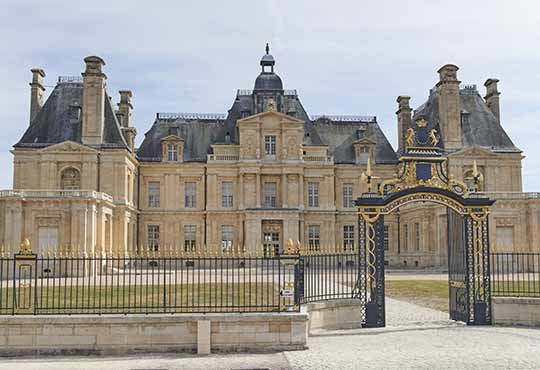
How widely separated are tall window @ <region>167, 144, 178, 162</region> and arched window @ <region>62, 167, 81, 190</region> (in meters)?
7.71

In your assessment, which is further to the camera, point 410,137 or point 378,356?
point 410,137

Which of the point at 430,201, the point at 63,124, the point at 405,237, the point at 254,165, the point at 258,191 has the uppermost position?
the point at 63,124

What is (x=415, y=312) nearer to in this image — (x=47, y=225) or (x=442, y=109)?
(x=47, y=225)

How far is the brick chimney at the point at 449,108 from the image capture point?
139 ft

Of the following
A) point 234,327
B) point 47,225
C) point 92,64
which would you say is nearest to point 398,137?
point 92,64

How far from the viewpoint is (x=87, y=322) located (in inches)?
475

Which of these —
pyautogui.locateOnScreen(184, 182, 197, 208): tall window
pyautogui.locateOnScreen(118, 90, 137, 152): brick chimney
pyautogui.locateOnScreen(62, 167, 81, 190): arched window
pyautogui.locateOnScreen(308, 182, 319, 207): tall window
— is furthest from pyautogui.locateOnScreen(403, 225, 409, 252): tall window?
pyautogui.locateOnScreen(62, 167, 81, 190): arched window

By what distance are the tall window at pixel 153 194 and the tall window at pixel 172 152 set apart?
202 cm

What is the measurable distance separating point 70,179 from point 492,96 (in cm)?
3008

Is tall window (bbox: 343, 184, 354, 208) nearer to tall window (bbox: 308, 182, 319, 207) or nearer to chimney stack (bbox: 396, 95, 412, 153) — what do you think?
tall window (bbox: 308, 182, 319, 207)

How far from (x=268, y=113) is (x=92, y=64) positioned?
12.2m

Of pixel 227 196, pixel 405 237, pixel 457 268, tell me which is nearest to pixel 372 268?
pixel 457 268

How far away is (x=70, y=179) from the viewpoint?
39.5 metres

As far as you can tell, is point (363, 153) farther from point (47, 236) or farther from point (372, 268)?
point (372, 268)
